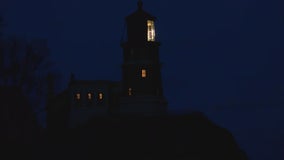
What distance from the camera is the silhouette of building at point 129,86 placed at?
51.2 metres

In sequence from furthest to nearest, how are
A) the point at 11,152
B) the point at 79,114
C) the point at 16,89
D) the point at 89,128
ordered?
the point at 79,114
the point at 89,128
the point at 16,89
the point at 11,152

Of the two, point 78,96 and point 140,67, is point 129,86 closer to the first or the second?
point 140,67

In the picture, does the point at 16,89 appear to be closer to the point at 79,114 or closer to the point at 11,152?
the point at 11,152

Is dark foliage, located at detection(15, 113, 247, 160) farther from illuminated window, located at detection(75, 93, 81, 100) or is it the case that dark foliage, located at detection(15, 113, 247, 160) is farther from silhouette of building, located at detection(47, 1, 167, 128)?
illuminated window, located at detection(75, 93, 81, 100)

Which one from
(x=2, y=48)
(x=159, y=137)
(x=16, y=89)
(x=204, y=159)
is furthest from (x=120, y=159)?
(x=2, y=48)

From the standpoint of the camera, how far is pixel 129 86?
5166 centimetres

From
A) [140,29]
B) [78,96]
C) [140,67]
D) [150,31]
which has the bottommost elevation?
[78,96]

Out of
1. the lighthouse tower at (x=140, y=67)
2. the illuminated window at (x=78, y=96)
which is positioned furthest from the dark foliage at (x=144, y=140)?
the illuminated window at (x=78, y=96)

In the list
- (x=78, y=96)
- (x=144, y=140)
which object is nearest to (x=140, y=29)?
(x=78, y=96)

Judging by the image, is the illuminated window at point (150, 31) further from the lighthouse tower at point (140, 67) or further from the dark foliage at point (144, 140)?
the dark foliage at point (144, 140)

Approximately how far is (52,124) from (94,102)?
5798 mm

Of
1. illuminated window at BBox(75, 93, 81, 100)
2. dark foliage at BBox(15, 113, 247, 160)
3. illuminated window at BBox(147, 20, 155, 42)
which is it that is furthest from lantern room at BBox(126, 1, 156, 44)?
dark foliage at BBox(15, 113, 247, 160)

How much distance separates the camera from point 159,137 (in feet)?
146

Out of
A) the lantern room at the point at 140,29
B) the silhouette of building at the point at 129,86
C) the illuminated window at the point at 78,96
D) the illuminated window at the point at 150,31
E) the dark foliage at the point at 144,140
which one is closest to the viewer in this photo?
the dark foliage at the point at 144,140
